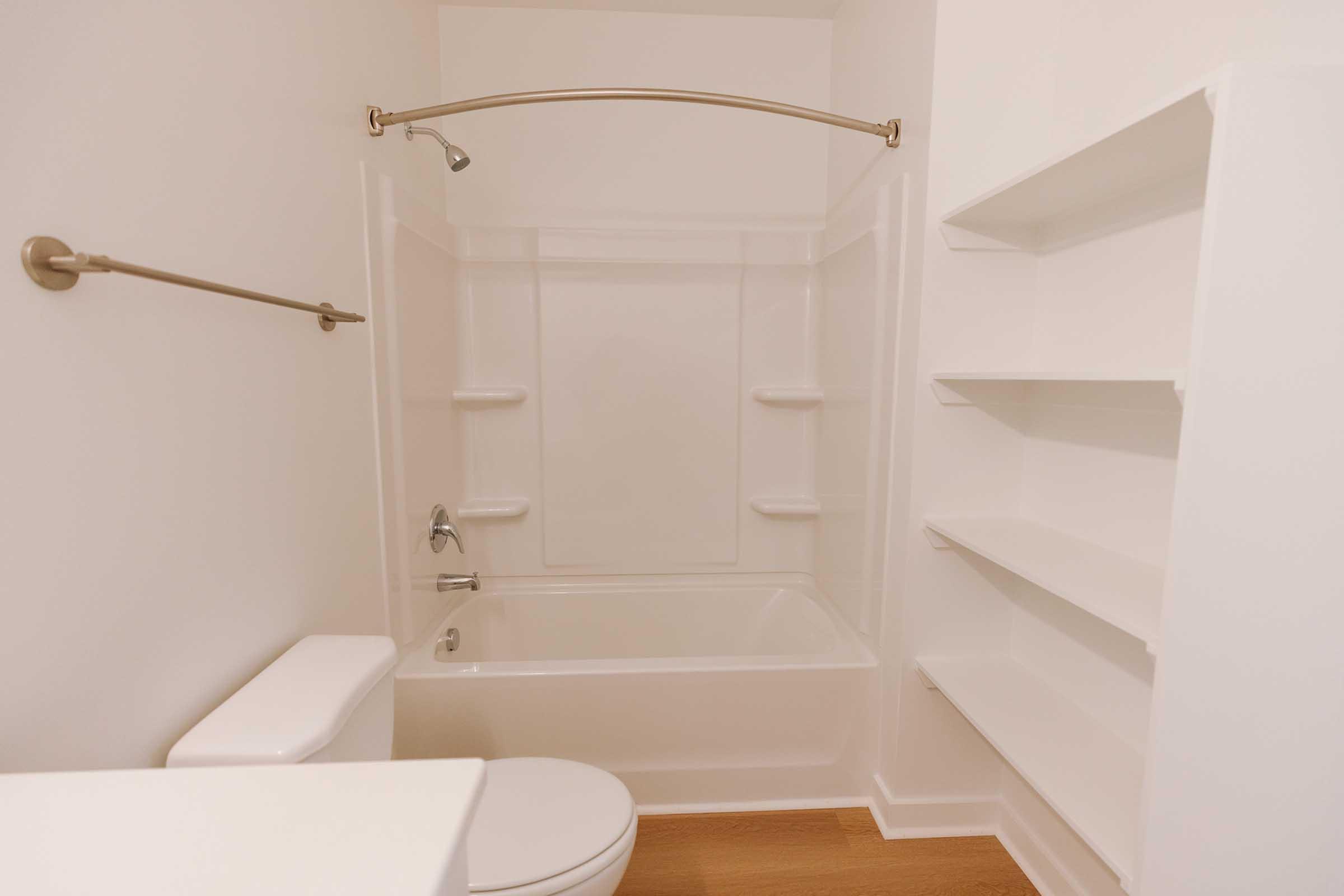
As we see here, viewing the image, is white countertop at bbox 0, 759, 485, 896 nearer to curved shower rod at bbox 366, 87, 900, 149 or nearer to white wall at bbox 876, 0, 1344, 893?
white wall at bbox 876, 0, 1344, 893

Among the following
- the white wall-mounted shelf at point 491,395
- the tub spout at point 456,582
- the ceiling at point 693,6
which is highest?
the ceiling at point 693,6

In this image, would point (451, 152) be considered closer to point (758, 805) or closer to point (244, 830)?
point (244, 830)

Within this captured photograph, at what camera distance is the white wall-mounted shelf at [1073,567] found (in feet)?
3.26

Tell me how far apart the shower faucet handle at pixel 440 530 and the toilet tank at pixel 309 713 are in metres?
0.75

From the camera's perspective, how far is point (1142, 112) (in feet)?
2.89

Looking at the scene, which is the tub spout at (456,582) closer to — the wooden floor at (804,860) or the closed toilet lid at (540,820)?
the closed toilet lid at (540,820)

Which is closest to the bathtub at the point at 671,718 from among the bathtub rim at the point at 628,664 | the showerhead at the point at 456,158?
the bathtub rim at the point at 628,664

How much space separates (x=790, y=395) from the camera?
7.43ft

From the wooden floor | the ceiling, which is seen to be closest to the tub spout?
the wooden floor

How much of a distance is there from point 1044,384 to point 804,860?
4.24 ft

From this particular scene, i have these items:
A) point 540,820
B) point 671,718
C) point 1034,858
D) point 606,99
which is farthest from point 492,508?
point 1034,858

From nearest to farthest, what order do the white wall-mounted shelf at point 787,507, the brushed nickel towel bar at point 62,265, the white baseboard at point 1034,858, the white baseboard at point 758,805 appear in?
the brushed nickel towel bar at point 62,265 → the white baseboard at point 1034,858 → the white baseboard at point 758,805 → the white wall-mounted shelf at point 787,507

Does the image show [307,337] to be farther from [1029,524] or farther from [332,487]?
[1029,524]

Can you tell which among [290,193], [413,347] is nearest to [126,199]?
[290,193]
